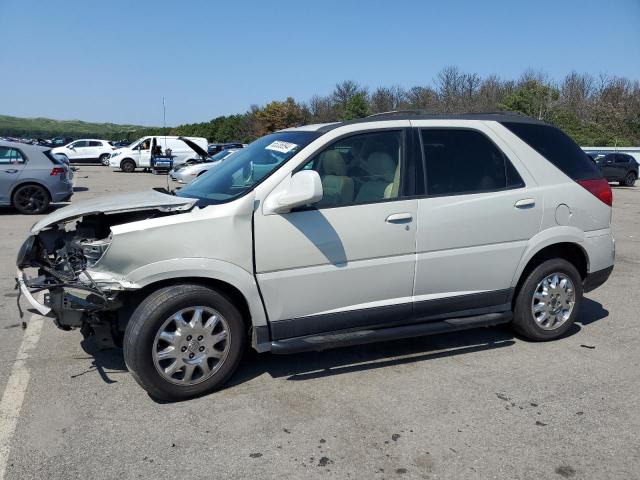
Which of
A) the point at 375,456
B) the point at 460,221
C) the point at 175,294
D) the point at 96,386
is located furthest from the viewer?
the point at 460,221

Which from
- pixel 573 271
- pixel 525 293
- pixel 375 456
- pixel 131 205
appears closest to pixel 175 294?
pixel 131 205

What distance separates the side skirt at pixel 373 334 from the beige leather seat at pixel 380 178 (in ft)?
3.23

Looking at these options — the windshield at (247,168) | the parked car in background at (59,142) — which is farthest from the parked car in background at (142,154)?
the windshield at (247,168)

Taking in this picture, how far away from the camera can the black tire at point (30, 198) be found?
12602mm

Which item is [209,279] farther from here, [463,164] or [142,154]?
[142,154]

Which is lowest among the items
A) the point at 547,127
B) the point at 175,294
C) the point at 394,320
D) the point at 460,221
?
the point at 394,320

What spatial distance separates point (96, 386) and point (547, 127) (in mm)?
4250

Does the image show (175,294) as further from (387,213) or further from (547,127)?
(547,127)

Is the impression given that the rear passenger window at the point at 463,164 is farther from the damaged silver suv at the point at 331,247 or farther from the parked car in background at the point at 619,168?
the parked car in background at the point at 619,168

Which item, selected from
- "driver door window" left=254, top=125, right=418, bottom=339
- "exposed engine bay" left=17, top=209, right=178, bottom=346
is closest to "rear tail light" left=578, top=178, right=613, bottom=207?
"driver door window" left=254, top=125, right=418, bottom=339

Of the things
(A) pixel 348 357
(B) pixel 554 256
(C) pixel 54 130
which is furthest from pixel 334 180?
(C) pixel 54 130

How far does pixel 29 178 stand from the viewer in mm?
12633

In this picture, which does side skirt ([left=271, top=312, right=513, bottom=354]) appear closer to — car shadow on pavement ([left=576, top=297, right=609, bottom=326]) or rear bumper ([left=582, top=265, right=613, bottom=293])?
rear bumper ([left=582, top=265, right=613, bottom=293])

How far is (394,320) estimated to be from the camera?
423 cm
